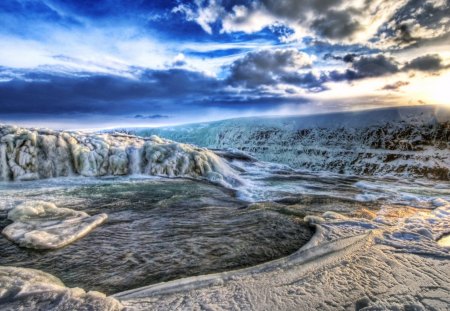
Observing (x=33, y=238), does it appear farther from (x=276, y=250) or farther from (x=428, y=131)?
(x=428, y=131)

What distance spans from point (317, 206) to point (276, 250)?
3.43 meters

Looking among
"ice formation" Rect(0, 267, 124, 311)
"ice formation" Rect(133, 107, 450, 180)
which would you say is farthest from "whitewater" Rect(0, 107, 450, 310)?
"ice formation" Rect(133, 107, 450, 180)

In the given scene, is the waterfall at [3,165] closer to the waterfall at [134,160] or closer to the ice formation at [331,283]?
the waterfall at [134,160]

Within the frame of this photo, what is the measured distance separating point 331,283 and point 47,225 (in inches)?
191

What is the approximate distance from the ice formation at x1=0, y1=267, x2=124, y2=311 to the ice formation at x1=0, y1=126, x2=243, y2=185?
29.0ft

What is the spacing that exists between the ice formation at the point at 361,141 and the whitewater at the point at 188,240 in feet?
50.3

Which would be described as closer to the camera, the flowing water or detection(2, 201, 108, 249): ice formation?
the flowing water

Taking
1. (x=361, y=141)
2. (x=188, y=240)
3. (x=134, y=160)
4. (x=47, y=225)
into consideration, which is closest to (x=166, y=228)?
(x=188, y=240)

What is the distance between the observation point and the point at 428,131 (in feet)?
82.7

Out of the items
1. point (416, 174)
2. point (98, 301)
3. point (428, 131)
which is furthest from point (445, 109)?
point (98, 301)

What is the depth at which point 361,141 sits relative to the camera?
2805 cm

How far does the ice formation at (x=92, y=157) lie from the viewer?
10414 millimetres

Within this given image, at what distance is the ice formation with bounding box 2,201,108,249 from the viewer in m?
4.38

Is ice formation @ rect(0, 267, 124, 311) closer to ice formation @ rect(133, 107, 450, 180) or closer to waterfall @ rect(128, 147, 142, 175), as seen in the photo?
waterfall @ rect(128, 147, 142, 175)
